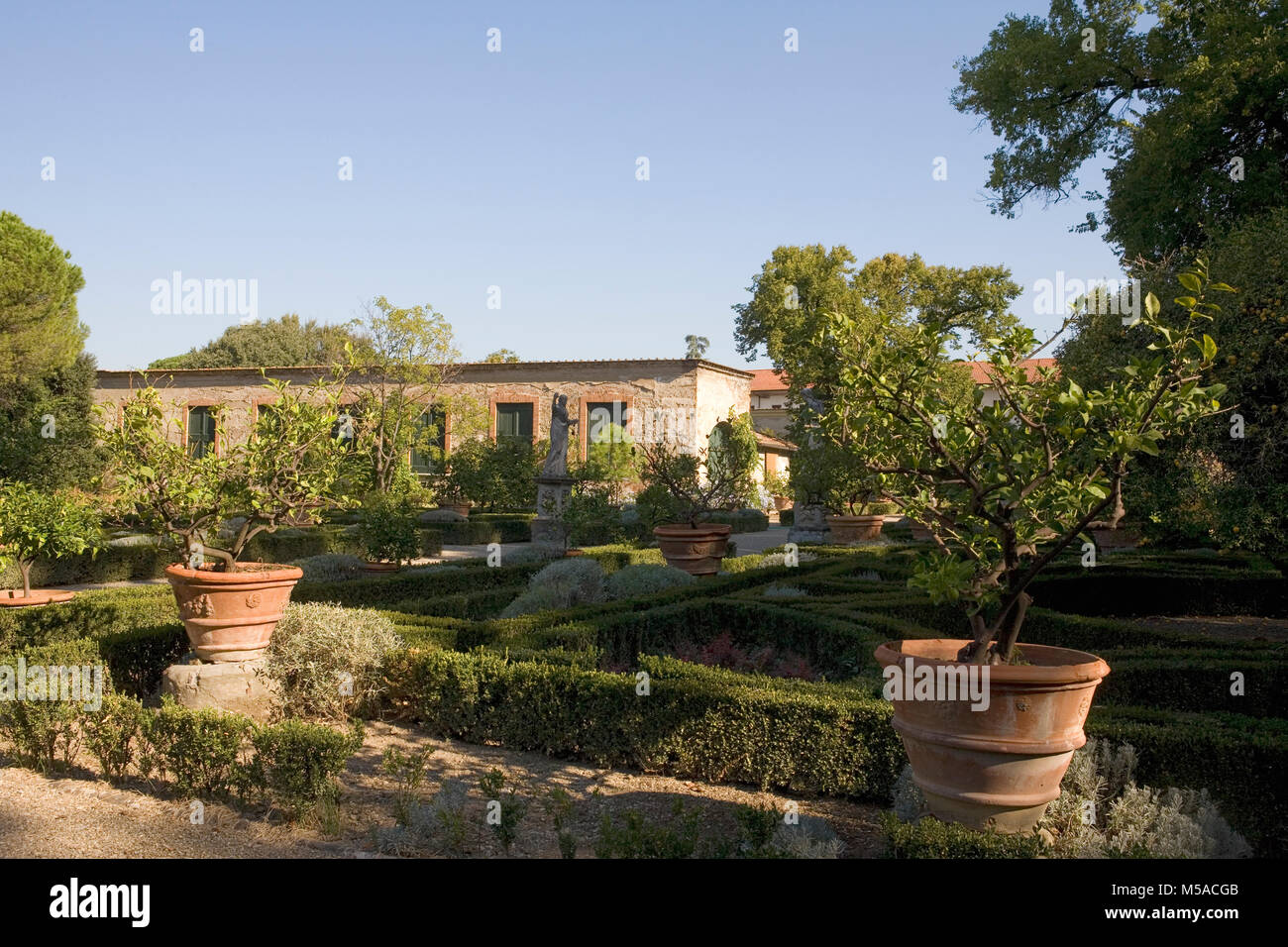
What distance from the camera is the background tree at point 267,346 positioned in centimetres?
4450

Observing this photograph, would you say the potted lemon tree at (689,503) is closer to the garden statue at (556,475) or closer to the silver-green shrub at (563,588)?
the silver-green shrub at (563,588)

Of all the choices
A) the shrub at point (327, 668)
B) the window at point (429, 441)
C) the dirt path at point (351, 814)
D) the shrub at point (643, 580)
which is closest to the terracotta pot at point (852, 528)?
the shrub at point (643, 580)

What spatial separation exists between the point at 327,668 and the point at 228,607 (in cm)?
73

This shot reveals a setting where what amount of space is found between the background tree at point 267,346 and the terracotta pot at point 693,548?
3614 cm

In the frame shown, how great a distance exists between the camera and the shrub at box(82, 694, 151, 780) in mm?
4711

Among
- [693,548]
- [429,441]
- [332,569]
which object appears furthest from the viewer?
[429,441]

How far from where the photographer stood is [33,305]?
22578mm

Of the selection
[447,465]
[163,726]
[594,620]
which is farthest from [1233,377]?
[447,465]

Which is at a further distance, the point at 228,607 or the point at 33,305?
the point at 33,305

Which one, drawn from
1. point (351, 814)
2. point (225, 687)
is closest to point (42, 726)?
point (225, 687)

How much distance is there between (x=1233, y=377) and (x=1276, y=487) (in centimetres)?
107

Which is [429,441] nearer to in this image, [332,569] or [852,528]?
[852,528]

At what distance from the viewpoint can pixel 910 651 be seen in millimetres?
3863
